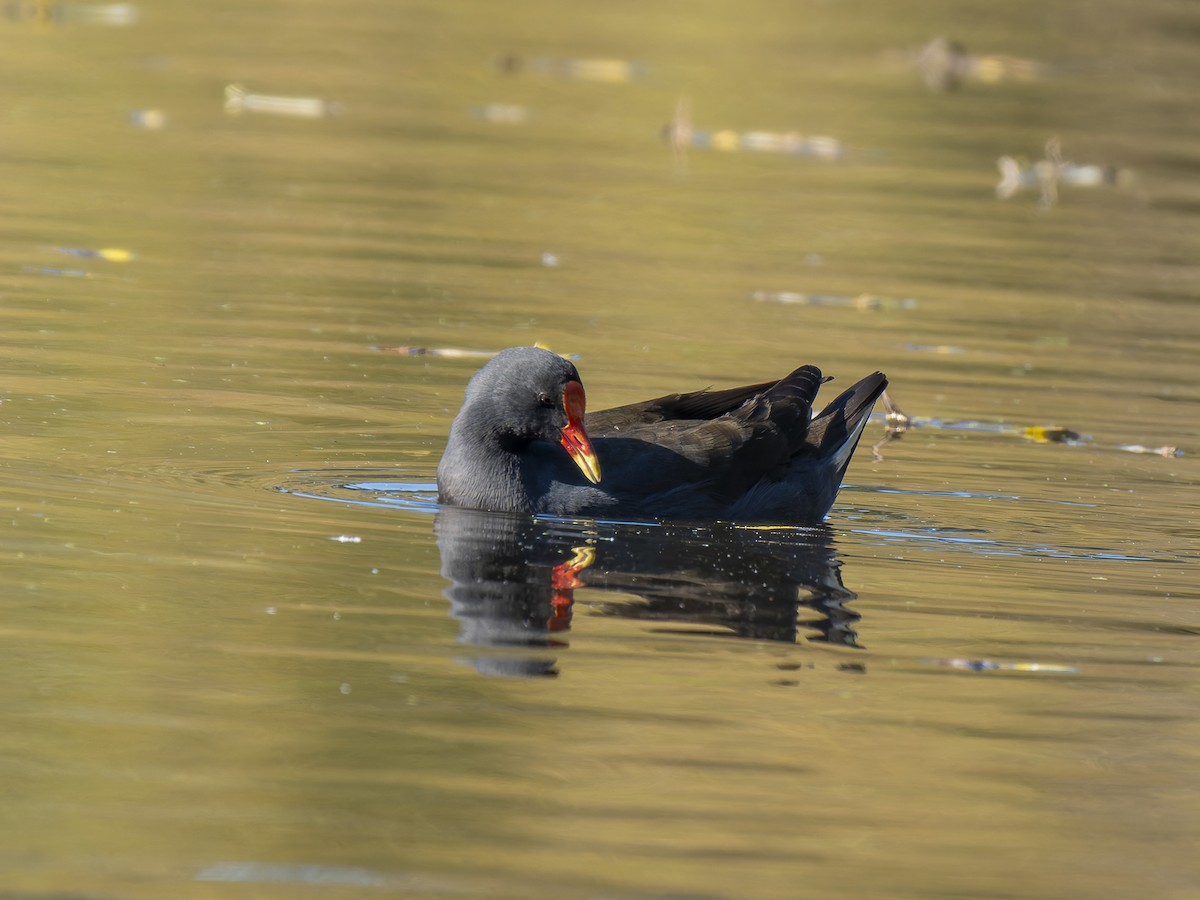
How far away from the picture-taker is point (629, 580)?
7.74 meters

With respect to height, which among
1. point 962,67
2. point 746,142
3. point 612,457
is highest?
point 962,67

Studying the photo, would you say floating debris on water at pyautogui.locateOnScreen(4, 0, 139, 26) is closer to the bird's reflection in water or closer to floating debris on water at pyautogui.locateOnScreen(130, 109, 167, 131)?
floating debris on water at pyautogui.locateOnScreen(130, 109, 167, 131)

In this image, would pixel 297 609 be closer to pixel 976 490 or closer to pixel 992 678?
pixel 992 678

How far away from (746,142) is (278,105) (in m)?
4.84

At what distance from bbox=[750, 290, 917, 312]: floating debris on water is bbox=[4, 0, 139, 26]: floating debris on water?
15191mm

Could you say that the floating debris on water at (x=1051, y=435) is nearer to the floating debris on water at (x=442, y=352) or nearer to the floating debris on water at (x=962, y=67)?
the floating debris on water at (x=442, y=352)

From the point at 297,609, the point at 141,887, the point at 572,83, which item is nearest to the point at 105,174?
the point at 572,83

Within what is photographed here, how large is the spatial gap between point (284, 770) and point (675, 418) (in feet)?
13.2

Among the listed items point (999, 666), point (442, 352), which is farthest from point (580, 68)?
point (999, 666)

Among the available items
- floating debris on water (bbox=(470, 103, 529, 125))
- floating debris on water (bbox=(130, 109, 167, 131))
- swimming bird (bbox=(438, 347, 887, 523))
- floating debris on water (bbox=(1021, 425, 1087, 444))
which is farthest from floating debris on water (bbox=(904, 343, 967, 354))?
floating debris on water (bbox=(470, 103, 529, 125))

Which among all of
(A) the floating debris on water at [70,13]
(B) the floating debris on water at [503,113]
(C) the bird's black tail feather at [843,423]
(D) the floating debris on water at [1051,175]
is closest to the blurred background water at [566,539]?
(D) the floating debris on water at [1051,175]

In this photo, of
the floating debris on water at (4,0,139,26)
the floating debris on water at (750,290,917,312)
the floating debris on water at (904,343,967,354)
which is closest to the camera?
the floating debris on water at (904,343,967,354)

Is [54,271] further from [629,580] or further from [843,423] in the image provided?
[629,580]

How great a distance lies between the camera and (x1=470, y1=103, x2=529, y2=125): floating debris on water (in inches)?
883
